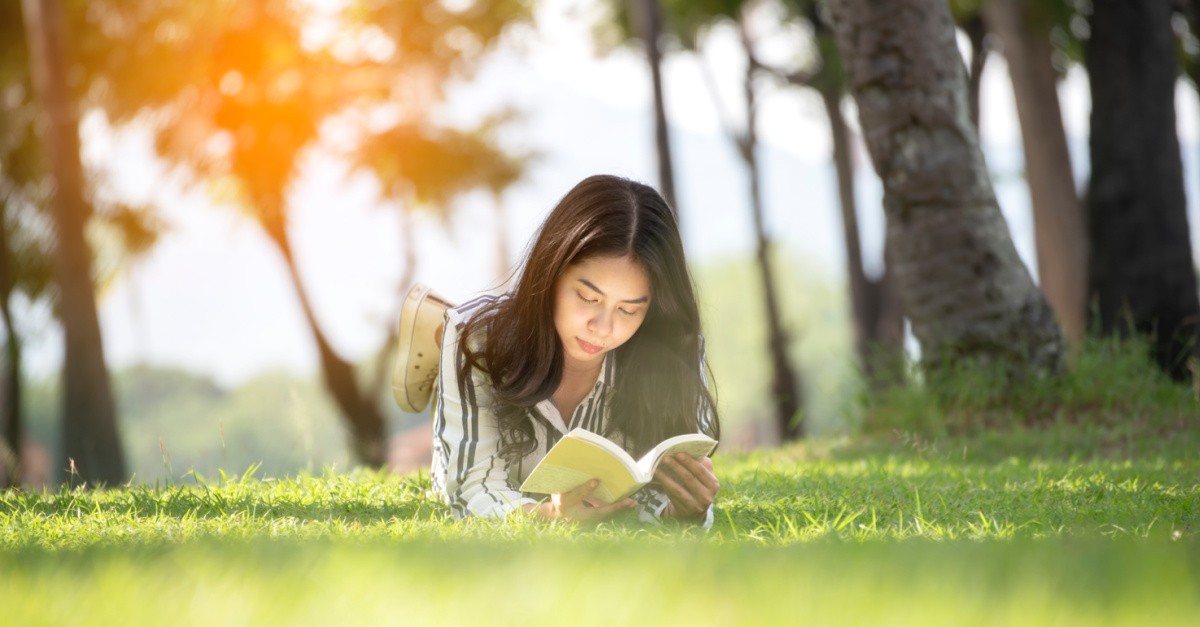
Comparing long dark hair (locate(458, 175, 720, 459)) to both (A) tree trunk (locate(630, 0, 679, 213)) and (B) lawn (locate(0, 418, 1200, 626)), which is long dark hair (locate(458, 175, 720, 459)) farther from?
(A) tree trunk (locate(630, 0, 679, 213))

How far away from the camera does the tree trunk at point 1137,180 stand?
387 inches

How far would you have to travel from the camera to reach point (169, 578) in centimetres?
255

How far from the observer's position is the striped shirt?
14.1 feet

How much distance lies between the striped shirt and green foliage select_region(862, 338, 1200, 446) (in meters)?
3.83

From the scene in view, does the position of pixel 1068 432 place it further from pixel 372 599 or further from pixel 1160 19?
pixel 372 599

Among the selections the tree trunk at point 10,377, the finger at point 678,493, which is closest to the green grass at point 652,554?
the finger at point 678,493

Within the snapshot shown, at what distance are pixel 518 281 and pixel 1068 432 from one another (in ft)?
14.4

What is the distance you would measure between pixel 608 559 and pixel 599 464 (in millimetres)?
964

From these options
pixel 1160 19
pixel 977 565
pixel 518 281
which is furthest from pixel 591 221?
pixel 1160 19

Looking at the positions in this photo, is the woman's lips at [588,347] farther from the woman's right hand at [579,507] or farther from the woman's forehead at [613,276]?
the woman's right hand at [579,507]

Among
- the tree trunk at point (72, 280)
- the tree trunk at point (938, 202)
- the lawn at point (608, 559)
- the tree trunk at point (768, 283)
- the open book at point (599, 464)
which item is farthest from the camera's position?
the tree trunk at point (768, 283)

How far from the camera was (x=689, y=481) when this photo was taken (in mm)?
4141

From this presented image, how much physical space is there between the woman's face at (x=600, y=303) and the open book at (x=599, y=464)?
1.63 feet

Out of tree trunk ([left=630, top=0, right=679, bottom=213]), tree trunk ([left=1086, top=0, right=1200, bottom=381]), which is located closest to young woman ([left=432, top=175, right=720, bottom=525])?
tree trunk ([left=1086, top=0, right=1200, bottom=381])
